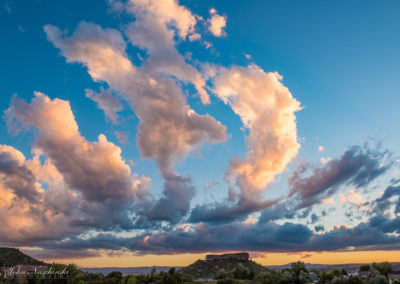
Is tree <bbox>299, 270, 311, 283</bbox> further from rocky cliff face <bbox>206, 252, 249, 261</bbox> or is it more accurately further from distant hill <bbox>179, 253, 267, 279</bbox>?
rocky cliff face <bbox>206, 252, 249, 261</bbox>

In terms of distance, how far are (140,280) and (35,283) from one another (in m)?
12.0

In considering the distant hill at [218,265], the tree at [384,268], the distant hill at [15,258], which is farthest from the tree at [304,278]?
the distant hill at [15,258]

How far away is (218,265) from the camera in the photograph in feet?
376

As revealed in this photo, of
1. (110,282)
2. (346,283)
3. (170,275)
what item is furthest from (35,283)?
(346,283)

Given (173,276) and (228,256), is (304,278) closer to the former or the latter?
(173,276)

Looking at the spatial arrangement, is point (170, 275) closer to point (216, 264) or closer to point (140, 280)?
point (140, 280)

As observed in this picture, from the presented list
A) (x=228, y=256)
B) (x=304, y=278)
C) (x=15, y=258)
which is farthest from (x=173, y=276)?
(x=228, y=256)

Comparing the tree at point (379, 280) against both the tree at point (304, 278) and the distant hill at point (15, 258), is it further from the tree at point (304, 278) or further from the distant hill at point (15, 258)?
the distant hill at point (15, 258)

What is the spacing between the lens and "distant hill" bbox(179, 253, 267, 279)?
347 feet

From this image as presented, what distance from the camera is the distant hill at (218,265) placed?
347ft

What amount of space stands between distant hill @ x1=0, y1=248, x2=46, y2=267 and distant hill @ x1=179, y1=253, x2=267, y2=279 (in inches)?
1944

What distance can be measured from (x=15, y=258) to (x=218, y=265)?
70115mm

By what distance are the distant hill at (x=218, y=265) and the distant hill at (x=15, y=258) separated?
49.4 m

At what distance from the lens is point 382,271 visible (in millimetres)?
51125
